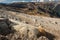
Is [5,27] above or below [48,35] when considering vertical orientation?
above

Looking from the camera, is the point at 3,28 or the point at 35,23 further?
the point at 35,23

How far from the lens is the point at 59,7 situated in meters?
64.4

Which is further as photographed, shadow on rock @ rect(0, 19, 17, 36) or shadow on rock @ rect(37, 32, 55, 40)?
shadow on rock @ rect(37, 32, 55, 40)

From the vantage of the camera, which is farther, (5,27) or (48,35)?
(48,35)

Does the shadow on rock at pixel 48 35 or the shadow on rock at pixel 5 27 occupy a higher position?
the shadow on rock at pixel 5 27

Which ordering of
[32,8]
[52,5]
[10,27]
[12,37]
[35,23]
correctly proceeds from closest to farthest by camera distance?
[12,37], [10,27], [35,23], [32,8], [52,5]

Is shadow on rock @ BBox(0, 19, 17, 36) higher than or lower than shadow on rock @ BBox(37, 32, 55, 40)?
higher

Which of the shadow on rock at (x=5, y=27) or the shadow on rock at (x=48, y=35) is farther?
the shadow on rock at (x=48, y=35)

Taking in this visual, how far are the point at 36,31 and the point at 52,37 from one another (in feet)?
7.82

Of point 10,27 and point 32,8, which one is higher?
point 10,27

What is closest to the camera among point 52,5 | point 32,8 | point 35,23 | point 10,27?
point 10,27

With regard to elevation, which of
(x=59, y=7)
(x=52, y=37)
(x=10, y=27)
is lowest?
(x=59, y=7)

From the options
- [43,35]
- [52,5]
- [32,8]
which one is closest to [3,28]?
Result: [43,35]

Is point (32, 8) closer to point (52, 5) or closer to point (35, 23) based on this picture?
point (52, 5)
